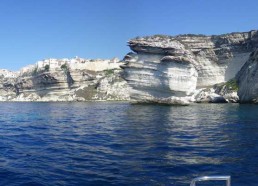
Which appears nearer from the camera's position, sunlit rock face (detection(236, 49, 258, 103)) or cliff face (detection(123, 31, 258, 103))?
sunlit rock face (detection(236, 49, 258, 103))

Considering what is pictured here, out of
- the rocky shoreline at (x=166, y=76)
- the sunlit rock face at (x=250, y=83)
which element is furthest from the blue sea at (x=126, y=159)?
the rocky shoreline at (x=166, y=76)

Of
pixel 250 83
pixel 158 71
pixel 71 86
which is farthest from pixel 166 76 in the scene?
pixel 71 86

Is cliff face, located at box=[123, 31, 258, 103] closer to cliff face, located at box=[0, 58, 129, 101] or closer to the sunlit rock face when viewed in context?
the sunlit rock face

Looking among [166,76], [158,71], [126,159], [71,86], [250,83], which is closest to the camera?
[126,159]

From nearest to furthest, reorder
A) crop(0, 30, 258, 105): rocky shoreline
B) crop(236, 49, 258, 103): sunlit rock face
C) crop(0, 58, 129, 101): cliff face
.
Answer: crop(236, 49, 258, 103): sunlit rock face, crop(0, 30, 258, 105): rocky shoreline, crop(0, 58, 129, 101): cliff face

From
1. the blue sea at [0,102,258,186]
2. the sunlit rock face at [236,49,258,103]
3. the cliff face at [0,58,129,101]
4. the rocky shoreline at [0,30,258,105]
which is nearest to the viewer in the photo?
the blue sea at [0,102,258,186]

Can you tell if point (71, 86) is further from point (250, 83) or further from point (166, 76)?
point (250, 83)

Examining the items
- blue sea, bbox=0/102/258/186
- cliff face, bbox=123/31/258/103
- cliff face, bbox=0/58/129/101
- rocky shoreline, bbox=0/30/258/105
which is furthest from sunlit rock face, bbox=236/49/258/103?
cliff face, bbox=0/58/129/101

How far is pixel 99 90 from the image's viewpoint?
424ft

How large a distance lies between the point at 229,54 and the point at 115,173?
9423cm

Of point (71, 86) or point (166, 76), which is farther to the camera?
point (71, 86)

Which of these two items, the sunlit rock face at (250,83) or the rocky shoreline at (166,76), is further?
the rocky shoreline at (166,76)

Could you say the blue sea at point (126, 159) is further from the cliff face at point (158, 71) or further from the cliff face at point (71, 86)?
the cliff face at point (71, 86)

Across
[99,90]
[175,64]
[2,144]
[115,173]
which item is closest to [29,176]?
[115,173]
